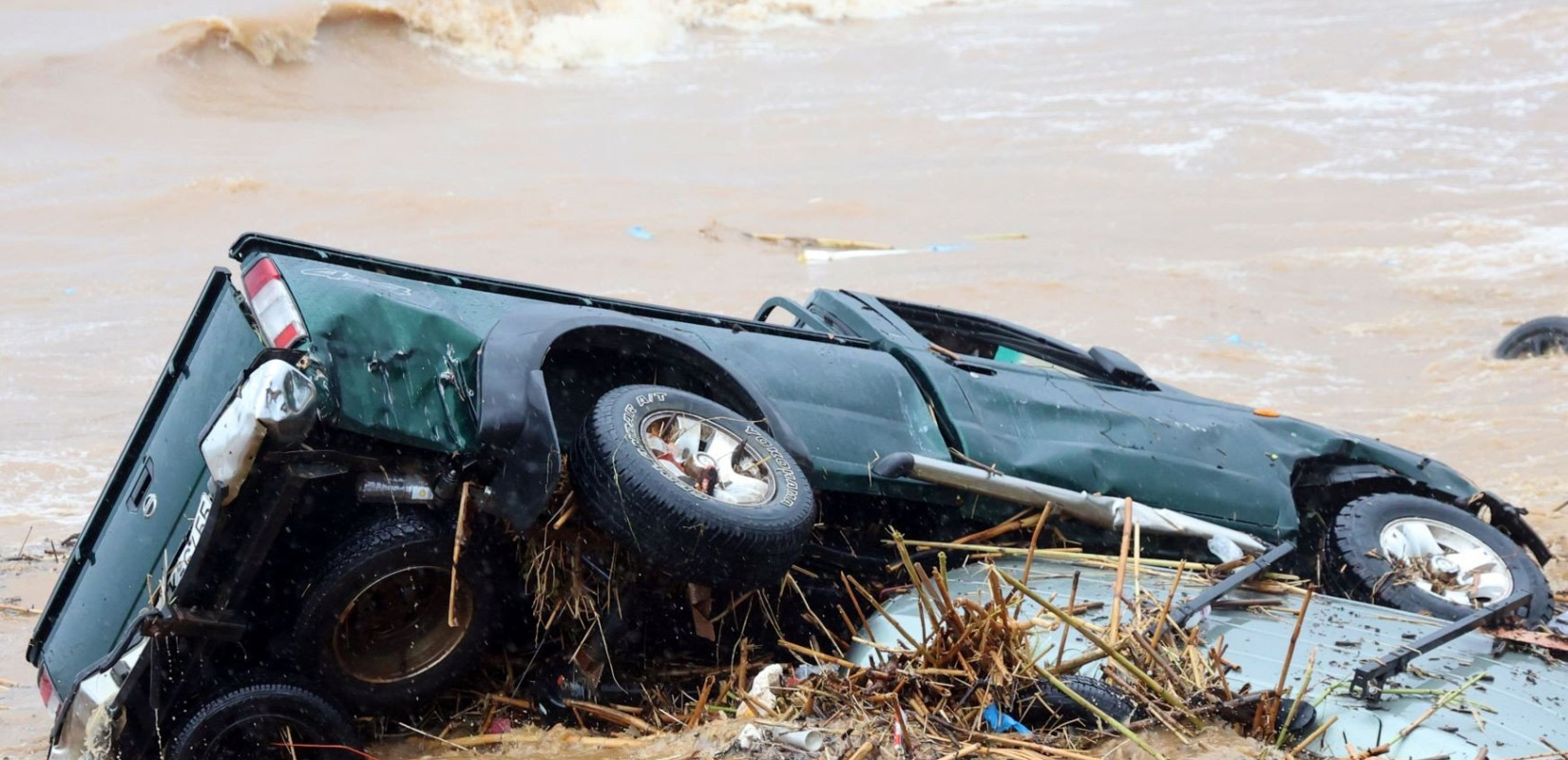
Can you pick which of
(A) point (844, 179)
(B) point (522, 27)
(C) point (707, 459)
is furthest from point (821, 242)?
(B) point (522, 27)

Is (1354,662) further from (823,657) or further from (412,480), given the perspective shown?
(412,480)

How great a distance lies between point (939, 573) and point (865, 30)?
30437mm

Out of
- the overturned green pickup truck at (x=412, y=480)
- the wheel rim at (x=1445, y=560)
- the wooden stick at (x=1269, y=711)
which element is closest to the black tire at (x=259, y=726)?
the overturned green pickup truck at (x=412, y=480)

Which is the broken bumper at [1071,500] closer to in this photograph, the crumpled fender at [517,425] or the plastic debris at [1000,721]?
the plastic debris at [1000,721]

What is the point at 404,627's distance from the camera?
162 inches

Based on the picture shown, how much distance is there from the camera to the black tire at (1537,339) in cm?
1124

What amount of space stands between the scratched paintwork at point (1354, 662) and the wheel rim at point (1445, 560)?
86cm

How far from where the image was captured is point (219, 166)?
18703 mm

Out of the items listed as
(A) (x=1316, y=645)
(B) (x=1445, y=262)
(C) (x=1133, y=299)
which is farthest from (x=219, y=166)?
(A) (x=1316, y=645)

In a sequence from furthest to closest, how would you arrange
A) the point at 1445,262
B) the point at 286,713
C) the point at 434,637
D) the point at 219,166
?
1. the point at 219,166
2. the point at 1445,262
3. the point at 434,637
4. the point at 286,713

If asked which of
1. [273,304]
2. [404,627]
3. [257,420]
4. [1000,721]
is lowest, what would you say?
[404,627]

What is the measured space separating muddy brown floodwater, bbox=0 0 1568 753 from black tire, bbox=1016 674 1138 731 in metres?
3.13

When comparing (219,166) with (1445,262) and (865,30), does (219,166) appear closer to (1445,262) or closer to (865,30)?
(1445,262)

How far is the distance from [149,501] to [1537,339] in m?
10.8
